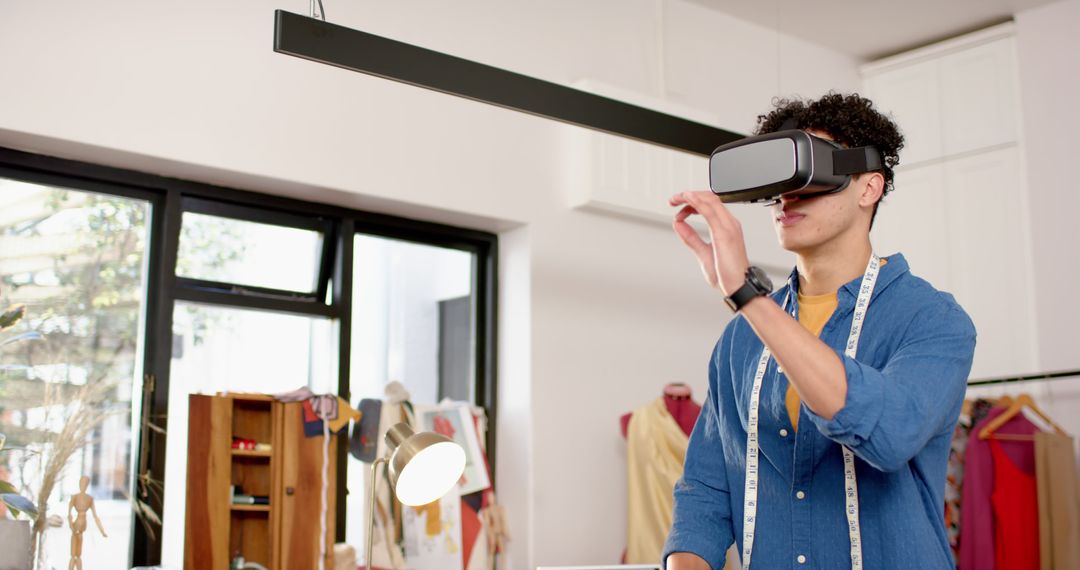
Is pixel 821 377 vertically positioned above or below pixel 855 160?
below

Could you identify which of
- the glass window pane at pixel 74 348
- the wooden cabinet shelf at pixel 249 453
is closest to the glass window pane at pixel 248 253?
the glass window pane at pixel 74 348

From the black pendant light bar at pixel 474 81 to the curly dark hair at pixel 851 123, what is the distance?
0.77 meters

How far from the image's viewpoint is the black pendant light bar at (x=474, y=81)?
2.15m

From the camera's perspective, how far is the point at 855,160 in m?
1.62

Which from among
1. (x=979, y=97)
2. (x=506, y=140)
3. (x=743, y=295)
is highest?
(x=979, y=97)

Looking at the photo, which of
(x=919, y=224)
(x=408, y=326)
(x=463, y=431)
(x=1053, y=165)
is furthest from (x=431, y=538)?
(x=1053, y=165)

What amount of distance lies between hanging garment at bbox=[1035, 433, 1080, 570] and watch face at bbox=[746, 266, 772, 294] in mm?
3198

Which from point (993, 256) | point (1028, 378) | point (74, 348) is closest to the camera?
point (74, 348)

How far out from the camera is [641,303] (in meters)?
4.39

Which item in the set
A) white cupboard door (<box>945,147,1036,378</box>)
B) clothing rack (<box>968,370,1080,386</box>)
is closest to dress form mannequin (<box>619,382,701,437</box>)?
clothing rack (<box>968,370,1080,386</box>)

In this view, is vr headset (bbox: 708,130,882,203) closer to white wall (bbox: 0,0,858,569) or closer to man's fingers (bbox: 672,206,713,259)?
man's fingers (bbox: 672,206,713,259)

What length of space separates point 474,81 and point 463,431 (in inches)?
70.8

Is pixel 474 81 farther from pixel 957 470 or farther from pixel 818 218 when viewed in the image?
pixel 957 470

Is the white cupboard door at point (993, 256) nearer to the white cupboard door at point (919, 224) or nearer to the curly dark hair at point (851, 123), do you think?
the white cupboard door at point (919, 224)
